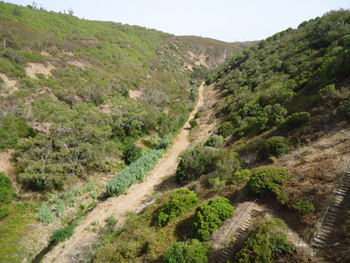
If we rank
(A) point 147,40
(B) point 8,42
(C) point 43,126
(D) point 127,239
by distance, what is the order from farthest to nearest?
(A) point 147,40
(B) point 8,42
(C) point 43,126
(D) point 127,239

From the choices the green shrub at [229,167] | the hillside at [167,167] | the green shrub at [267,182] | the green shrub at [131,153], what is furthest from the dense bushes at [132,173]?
the green shrub at [267,182]

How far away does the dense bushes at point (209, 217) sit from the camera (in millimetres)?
12221

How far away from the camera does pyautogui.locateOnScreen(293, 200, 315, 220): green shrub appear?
10.9 meters

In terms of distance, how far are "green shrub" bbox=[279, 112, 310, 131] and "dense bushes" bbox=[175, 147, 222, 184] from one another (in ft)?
27.2

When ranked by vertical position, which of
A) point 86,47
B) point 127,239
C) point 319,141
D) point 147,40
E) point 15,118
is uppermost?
point 147,40

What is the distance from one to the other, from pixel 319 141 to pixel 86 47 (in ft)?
188

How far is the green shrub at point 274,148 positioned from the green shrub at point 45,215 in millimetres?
21861

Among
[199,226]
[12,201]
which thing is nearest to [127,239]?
[199,226]

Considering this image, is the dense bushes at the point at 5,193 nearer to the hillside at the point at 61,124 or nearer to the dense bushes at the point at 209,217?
the hillside at the point at 61,124

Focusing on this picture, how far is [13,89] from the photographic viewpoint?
27062 millimetres

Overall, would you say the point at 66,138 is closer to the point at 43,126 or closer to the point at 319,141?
the point at 43,126

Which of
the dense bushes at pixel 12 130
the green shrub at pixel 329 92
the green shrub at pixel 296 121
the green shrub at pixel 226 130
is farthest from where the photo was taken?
the green shrub at pixel 226 130

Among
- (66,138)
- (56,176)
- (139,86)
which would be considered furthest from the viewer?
(139,86)

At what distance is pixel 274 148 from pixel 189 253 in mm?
13110
